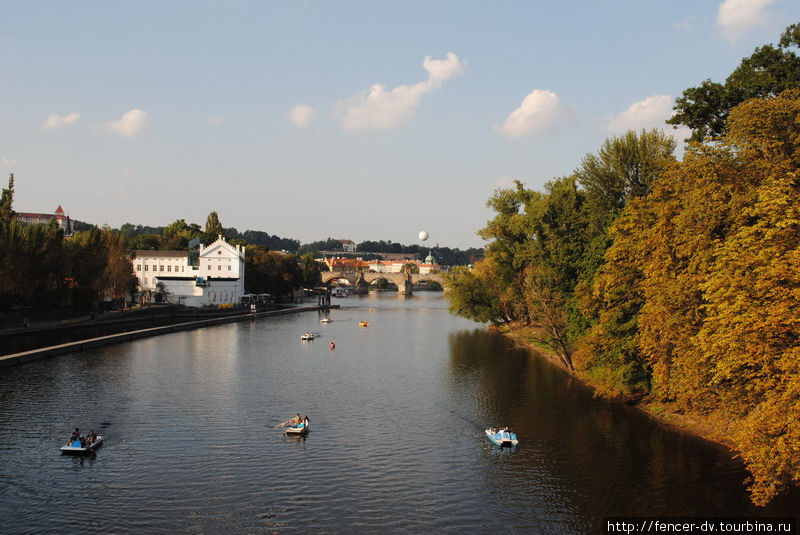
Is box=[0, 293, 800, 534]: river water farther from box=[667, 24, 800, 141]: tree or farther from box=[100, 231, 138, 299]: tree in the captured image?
box=[100, 231, 138, 299]: tree

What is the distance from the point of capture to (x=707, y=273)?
30859 millimetres

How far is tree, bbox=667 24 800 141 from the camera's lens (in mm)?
42094

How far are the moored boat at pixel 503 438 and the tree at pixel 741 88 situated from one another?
24.4 m

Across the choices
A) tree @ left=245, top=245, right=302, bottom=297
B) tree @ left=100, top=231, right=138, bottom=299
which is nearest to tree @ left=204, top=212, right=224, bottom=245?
tree @ left=245, top=245, right=302, bottom=297

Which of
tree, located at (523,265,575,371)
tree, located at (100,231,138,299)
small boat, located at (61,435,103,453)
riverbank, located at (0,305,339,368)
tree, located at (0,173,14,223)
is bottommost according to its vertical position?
small boat, located at (61,435,103,453)

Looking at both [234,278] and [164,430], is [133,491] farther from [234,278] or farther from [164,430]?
[234,278]

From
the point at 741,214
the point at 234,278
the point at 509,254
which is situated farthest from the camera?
the point at 234,278

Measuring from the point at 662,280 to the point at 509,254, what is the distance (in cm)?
4669

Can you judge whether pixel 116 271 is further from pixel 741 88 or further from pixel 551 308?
pixel 741 88

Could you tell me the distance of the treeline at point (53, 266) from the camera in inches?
2980

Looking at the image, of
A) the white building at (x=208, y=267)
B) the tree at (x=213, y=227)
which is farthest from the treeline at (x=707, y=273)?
the tree at (x=213, y=227)

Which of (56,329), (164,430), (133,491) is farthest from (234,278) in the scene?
(133,491)

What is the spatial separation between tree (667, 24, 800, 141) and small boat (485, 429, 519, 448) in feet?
80.0

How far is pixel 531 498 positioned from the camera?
28750mm
